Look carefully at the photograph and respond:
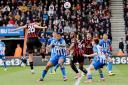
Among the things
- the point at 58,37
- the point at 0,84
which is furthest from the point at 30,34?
the point at 0,84

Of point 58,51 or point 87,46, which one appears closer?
point 58,51

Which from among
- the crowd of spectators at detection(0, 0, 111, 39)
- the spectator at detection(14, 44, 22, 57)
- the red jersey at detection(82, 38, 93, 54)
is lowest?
the spectator at detection(14, 44, 22, 57)

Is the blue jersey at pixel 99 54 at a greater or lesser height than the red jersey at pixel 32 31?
lesser

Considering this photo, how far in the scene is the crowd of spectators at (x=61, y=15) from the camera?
37.2 metres

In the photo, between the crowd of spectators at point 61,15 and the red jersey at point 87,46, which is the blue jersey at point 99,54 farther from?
the crowd of spectators at point 61,15

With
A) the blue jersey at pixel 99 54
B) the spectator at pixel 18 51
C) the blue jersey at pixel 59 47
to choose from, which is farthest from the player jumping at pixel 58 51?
the spectator at pixel 18 51

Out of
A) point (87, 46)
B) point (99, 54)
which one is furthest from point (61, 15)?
point (99, 54)

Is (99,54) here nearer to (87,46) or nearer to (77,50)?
(77,50)

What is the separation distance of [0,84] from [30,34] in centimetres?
532

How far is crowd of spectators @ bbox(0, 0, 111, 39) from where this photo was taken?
122 ft

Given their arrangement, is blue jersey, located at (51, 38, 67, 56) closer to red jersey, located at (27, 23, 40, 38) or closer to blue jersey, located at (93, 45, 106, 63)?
blue jersey, located at (93, 45, 106, 63)

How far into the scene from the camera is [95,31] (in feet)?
122

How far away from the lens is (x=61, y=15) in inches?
1527

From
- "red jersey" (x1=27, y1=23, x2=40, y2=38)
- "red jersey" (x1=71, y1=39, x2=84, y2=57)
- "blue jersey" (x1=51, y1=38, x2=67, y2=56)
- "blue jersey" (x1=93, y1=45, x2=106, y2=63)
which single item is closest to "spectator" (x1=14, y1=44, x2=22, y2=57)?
"red jersey" (x1=27, y1=23, x2=40, y2=38)
